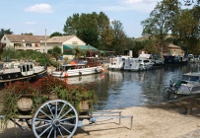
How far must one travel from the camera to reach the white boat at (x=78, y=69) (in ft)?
133

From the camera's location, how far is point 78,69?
42.9 metres

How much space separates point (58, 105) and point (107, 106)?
38.8 feet

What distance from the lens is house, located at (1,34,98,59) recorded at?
238 feet

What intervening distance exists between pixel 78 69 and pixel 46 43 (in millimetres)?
37732

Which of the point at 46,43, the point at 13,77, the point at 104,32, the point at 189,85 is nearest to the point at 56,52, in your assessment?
the point at 46,43

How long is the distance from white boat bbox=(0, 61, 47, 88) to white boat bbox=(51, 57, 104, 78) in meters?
4.83

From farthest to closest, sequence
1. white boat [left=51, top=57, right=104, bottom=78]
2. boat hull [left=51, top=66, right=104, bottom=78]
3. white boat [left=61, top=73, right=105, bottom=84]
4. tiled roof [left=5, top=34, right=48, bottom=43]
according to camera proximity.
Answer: tiled roof [left=5, top=34, right=48, bottom=43] → white boat [left=51, top=57, right=104, bottom=78] → boat hull [left=51, top=66, right=104, bottom=78] → white boat [left=61, top=73, right=105, bottom=84]

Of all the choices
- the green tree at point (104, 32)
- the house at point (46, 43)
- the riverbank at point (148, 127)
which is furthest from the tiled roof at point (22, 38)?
the riverbank at point (148, 127)

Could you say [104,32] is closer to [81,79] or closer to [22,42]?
[22,42]

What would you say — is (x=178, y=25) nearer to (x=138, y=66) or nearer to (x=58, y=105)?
(x=138, y=66)

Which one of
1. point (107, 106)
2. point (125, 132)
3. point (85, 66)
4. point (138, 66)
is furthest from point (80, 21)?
point (125, 132)

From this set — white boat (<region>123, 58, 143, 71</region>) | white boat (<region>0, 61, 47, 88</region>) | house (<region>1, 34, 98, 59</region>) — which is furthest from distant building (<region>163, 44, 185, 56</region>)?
white boat (<region>0, 61, 47, 88</region>)

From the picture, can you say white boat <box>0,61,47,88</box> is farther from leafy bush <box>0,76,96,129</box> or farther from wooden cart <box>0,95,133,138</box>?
wooden cart <box>0,95,133,138</box>

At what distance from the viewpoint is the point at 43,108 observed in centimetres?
866
